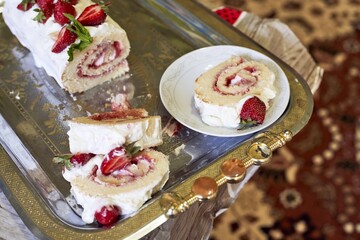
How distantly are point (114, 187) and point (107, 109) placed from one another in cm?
39

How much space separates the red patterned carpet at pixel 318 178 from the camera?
213cm

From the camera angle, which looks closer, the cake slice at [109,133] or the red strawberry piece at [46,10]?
the cake slice at [109,133]

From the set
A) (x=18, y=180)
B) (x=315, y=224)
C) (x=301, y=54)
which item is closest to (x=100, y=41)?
(x=18, y=180)

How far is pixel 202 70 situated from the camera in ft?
5.29

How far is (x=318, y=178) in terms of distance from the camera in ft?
7.48

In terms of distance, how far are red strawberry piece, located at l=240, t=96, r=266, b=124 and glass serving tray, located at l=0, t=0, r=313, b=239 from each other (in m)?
0.06

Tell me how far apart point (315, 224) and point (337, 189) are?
20 cm

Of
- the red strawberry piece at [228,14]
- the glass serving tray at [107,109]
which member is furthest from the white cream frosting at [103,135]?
the red strawberry piece at [228,14]

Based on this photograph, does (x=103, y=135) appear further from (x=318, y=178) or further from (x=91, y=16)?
(x=318, y=178)

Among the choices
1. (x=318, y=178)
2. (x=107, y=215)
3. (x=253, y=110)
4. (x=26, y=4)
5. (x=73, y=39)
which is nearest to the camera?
(x=107, y=215)

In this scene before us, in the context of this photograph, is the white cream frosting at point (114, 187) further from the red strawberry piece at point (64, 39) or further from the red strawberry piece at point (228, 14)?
the red strawberry piece at point (228, 14)

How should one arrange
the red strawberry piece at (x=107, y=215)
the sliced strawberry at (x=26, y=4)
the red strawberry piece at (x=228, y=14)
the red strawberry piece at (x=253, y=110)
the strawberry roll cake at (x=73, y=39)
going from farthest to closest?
the red strawberry piece at (x=228, y=14), the sliced strawberry at (x=26, y=4), the strawberry roll cake at (x=73, y=39), the red strawberry piece at (x=253, y=110), the red strawberry piece at (x=107, y=215)

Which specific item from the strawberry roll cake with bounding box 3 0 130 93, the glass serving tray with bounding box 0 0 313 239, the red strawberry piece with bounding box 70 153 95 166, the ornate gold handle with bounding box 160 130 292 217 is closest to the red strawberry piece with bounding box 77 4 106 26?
the strawberry roll cake with bounding box 3 0 130 93

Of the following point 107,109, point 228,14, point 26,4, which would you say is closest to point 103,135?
point 107,109
